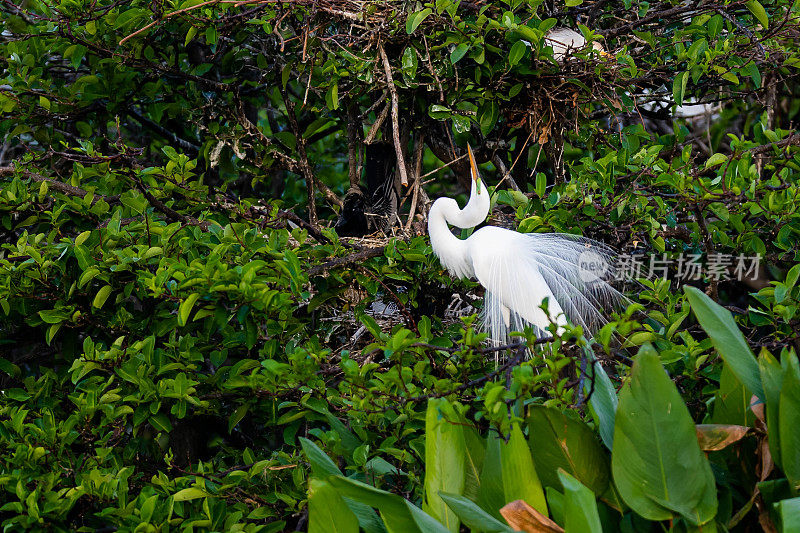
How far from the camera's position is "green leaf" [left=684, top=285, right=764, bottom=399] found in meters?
1.25

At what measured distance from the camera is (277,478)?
5.24ft

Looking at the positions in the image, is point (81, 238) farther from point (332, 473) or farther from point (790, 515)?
point (790, 515)

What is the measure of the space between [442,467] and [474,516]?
158 millimetres

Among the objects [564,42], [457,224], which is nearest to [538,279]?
[457,224]

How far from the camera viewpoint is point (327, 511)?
125 cm

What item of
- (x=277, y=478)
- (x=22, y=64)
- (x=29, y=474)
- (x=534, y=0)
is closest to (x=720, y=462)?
(x=277, y=478)

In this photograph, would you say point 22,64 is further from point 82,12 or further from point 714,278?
point 714,278

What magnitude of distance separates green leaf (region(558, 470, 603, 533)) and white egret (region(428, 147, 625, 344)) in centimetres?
79

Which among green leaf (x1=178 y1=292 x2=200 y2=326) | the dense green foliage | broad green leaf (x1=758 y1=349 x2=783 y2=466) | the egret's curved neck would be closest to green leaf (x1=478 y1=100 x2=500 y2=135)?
the dense green foliage

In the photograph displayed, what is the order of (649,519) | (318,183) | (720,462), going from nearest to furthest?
(649,519)
(720,462)
(318,183)

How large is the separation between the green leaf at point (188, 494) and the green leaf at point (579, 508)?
773 mm

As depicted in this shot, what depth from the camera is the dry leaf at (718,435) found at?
1228mm

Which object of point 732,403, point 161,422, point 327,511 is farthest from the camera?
point 161,422

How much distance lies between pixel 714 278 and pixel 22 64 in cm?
202
